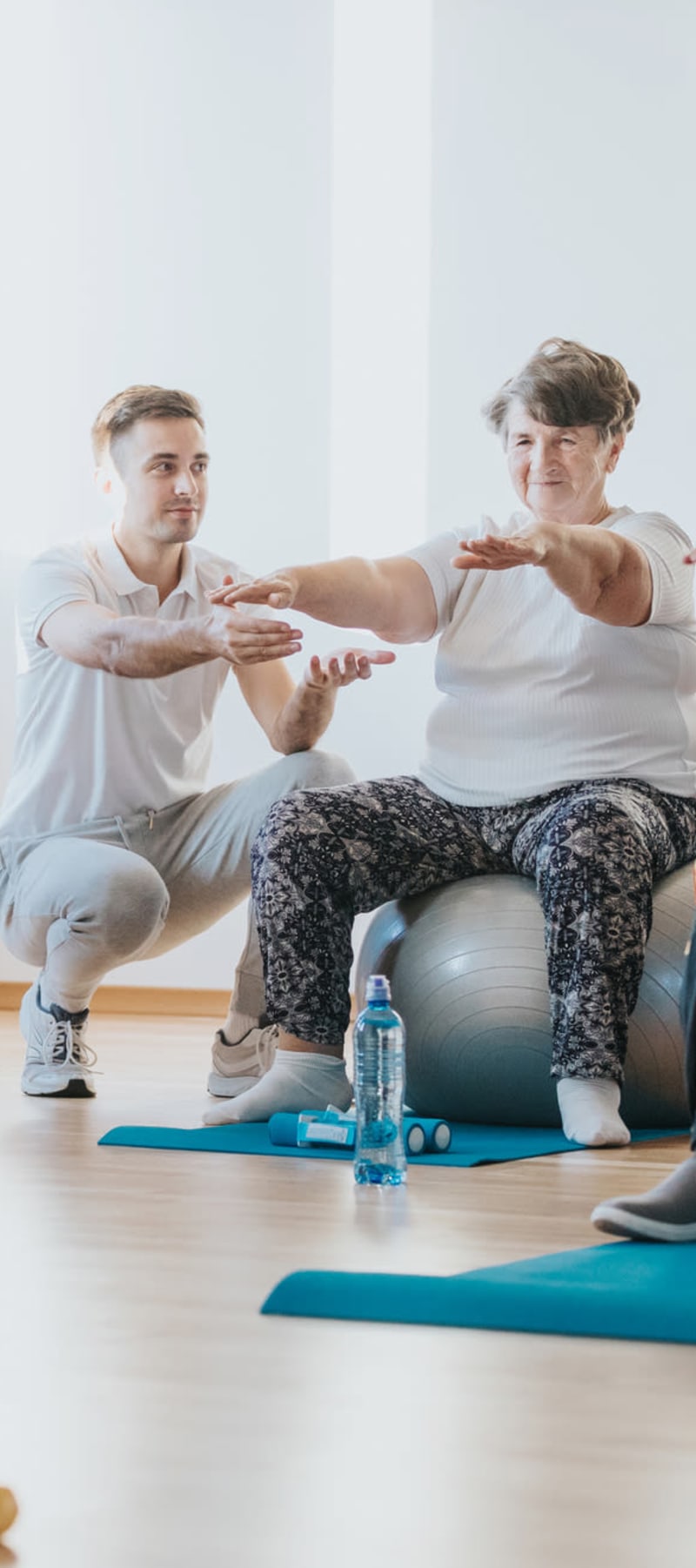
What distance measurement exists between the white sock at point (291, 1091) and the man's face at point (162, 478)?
3.43ft

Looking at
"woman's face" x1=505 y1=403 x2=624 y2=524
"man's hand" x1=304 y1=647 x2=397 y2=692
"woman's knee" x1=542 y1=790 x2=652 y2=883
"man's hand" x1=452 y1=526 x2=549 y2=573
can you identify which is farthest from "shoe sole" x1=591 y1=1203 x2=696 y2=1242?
"woman's face" x1=505 y1=403 x2=624 y2=524

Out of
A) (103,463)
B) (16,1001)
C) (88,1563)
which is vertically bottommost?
(16,1001)

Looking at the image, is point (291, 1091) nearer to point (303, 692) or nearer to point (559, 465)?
point (303, 692)

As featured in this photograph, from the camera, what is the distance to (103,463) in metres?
3.34

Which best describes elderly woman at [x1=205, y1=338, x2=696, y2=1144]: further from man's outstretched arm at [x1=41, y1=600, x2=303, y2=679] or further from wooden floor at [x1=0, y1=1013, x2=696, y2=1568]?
wooden floor at [x1=0, y1=1013, x2=696, y2=1568]

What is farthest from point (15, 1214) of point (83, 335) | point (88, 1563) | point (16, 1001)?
point (83, 335)

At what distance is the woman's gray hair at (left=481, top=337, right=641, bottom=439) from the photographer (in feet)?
9.86

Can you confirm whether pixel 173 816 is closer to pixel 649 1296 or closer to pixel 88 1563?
pixel 649 1296

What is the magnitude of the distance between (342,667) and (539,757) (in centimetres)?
34

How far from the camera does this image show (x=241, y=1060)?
3117 mm

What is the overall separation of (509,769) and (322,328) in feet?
7.97

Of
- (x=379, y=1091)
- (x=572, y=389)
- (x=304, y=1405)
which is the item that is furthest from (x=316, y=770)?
(x=304, y=1405)

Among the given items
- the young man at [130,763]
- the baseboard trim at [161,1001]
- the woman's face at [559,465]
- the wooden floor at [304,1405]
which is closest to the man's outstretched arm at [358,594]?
the young man at [130,763]

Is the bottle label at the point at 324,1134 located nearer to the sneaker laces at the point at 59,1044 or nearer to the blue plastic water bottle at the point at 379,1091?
the blue plastic water bottle at the point at 379,1091
